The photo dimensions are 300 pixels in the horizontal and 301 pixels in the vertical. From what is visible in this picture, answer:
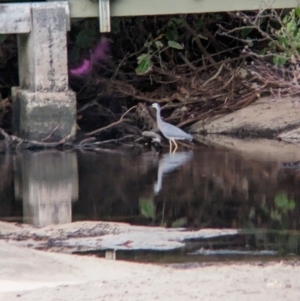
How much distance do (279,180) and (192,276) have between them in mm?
4529

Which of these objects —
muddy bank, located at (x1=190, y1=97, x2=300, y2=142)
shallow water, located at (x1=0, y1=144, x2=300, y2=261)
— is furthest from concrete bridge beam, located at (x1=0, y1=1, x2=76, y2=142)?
muddy bank, located at (x1=190, y1=97, x2=300, y2=142)

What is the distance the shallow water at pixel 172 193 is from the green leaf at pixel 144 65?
280cm

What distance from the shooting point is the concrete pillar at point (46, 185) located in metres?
8.05

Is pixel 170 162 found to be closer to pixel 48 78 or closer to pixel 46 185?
pixel 46 185

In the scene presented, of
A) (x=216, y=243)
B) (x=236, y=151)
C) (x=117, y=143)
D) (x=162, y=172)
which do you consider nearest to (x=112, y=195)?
(x=162, y=172)

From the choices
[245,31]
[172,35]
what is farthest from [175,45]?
[245,31]

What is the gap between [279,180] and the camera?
9.63 m

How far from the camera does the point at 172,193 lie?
8.99 metres

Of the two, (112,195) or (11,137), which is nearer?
(112,195)

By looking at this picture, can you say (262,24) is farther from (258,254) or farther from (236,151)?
(258,254)

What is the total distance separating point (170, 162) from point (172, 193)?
235 centimetres

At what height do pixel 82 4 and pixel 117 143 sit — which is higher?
pixel 82 4

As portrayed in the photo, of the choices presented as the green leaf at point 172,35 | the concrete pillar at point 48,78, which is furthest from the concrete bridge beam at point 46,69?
the green leaf at point 172,35

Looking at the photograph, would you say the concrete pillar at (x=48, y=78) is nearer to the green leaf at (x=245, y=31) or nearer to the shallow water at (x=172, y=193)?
the shallow water at (x=172, y=193)
